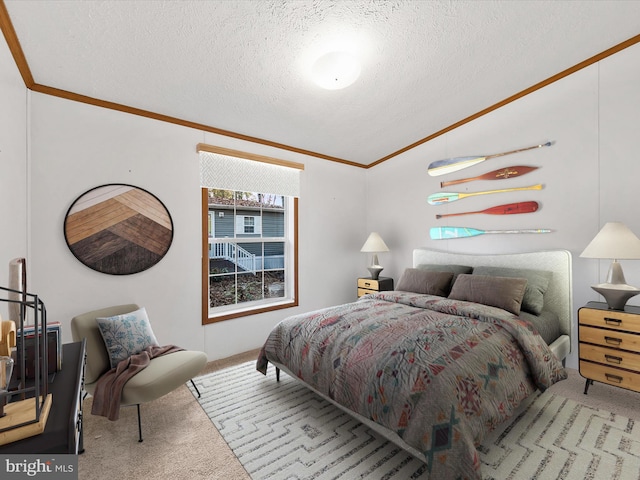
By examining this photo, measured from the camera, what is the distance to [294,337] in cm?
240

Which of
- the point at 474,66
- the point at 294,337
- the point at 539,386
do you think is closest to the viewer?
the point at 539,386

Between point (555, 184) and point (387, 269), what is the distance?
232 centimetres

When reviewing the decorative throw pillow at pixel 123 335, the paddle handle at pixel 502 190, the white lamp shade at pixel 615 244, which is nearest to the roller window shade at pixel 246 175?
the decorative throw pillow at pixel 123 335

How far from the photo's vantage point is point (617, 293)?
7.59ft

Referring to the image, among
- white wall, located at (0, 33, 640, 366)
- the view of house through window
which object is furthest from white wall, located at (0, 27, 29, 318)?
the view of house through window

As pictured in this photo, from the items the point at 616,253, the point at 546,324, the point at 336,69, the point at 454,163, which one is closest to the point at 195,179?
the point at 336,69

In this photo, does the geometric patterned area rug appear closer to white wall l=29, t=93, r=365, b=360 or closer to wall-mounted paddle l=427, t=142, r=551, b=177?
white wall l=29, t=93, r=365, b=360

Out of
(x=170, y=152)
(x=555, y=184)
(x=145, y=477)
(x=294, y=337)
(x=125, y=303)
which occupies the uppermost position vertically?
(x=170, y=152)

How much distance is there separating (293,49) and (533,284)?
298cm

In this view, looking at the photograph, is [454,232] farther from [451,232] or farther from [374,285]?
[374,285]

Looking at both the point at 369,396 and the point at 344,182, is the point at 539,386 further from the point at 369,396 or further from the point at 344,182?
the point at 344,182

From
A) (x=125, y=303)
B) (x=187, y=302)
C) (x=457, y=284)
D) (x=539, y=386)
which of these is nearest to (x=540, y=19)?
(x=457, y=284)

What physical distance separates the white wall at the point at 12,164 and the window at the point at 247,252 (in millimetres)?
1374

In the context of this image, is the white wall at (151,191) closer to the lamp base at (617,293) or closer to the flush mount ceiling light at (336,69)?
the flush mount ceiling light at (336,69)
